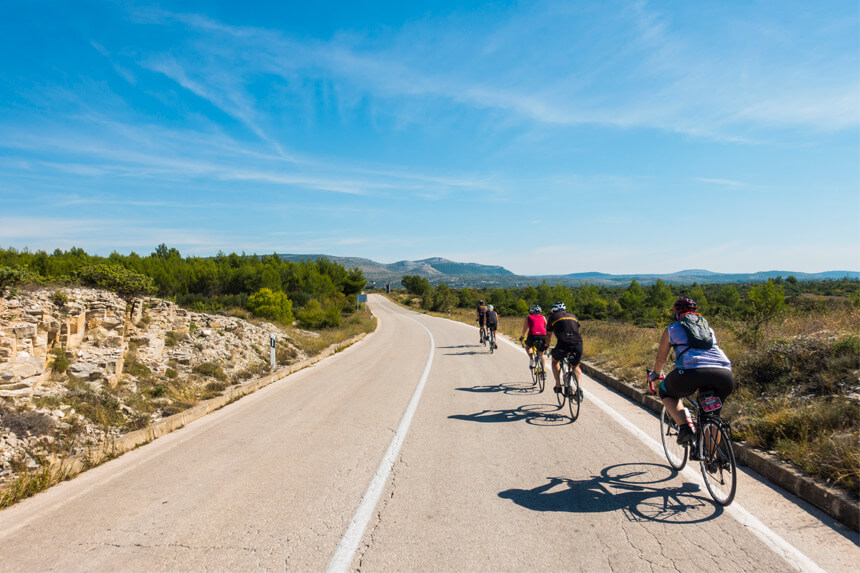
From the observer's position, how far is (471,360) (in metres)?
15.6

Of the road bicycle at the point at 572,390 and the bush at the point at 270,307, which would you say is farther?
the bush at the point at 270,307

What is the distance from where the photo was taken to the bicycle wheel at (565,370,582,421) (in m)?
7.22

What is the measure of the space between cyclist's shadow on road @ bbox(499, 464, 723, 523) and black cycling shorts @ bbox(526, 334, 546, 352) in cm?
468

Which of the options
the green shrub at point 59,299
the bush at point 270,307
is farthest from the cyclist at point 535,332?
the bush at point 270,307

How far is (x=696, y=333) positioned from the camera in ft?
14.6

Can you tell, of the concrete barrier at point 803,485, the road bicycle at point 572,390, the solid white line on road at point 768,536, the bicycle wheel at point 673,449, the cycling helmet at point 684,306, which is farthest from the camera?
the road bicycle at point 572,390

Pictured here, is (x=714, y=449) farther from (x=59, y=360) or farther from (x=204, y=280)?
(x=204, y=280)

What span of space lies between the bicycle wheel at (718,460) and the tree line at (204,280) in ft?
40.0

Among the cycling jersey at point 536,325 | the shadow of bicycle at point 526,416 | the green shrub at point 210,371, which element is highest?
the cycling jersey at point 536,325

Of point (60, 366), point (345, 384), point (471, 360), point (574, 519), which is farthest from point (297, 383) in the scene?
point (574, 519)

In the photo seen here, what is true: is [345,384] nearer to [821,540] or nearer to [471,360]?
[471,360]

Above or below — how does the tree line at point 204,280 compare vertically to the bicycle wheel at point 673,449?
above

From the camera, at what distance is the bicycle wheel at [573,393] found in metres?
7.22

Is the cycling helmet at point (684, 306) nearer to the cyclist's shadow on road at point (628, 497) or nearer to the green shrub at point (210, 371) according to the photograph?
the cyclist's shadow on road at point (628, 497)
